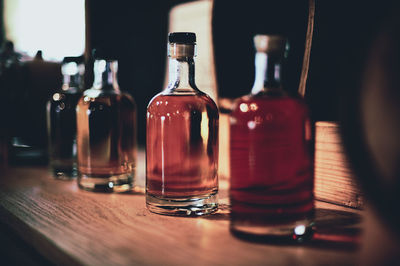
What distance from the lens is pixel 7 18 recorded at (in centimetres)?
224

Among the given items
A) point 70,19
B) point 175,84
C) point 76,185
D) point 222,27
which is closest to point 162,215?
point 175,84

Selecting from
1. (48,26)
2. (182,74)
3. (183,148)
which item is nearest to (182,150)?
(183,148)

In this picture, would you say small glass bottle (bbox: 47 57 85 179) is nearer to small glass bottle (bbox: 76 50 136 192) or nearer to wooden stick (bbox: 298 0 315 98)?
small glass bottle (bbox: 76 50 136 192)

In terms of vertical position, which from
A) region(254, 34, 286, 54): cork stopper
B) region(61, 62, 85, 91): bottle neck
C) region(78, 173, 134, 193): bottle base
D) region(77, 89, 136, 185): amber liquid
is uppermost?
region(254, 34, 286, 54): cork stopper

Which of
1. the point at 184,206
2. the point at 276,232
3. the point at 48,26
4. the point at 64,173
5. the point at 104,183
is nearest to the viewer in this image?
the point at 276,232

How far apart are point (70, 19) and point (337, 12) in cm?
106

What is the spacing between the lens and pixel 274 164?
507mm

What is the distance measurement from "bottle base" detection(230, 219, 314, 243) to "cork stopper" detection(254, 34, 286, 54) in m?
0.21

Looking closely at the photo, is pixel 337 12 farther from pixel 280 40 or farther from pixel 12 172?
pixel 12 172

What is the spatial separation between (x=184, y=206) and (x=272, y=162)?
0.59ft

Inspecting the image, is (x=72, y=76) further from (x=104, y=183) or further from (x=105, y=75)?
(x=104, y=183)

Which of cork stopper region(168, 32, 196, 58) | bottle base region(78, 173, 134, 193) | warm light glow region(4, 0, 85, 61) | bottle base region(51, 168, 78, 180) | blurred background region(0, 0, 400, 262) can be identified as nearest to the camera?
blurred background region(0, 0, 400, 262)

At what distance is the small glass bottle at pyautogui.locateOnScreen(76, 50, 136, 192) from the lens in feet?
2.69

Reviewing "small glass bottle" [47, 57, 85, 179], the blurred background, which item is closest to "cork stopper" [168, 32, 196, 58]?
the blurred background
